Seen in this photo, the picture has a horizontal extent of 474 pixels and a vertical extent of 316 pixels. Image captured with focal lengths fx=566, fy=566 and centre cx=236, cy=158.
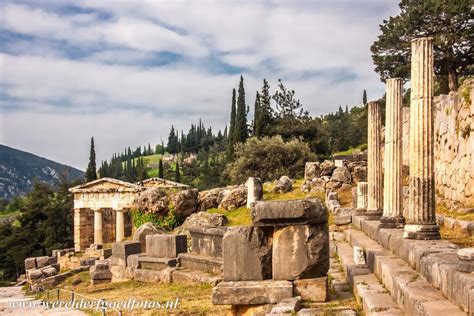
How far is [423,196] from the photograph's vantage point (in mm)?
9828

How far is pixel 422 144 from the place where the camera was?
993 cm

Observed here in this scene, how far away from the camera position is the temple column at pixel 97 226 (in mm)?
42125

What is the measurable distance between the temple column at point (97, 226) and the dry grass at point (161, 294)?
22801 millimetres

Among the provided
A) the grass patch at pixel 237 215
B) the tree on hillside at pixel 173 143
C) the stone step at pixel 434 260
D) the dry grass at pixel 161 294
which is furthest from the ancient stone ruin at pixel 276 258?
the tree on hillside at pixel 173 143

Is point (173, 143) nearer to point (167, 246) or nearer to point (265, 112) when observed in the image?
point (265, 112)

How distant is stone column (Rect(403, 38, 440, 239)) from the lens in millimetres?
9727

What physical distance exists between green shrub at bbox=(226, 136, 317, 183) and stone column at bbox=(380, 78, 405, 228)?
3048cm

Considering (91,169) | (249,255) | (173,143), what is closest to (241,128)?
(91,169)

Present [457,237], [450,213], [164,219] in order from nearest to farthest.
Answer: [457,237]
[450,213]
[164,219]

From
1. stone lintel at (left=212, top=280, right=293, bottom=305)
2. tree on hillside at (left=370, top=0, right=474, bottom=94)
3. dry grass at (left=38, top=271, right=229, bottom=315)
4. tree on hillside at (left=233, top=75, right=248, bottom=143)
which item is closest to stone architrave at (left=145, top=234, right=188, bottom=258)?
dry grass at (left=38, top=271, right=229, bottom=315)

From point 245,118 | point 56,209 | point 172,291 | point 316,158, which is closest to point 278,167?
point 316,158

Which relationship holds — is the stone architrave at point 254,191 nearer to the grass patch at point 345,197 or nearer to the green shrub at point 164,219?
the grass patch at point 345,197

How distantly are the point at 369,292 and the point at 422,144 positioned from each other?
338cm

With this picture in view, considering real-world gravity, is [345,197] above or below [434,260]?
below
